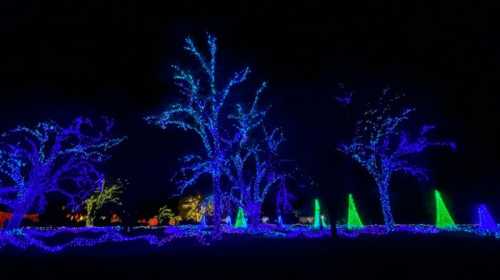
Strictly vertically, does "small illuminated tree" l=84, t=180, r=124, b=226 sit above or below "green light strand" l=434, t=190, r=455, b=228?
above

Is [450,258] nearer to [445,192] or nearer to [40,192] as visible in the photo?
[40,192]

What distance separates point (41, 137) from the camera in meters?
22.9

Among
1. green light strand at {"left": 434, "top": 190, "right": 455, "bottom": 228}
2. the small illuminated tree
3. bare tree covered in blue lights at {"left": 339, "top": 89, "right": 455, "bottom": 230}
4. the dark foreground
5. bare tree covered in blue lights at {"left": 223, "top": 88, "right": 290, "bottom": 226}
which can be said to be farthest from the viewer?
the small illuminated tree

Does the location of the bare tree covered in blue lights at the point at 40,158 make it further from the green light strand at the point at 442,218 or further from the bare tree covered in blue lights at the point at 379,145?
the green light strand at the point at 442,218

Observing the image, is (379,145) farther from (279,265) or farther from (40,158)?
(40,158)

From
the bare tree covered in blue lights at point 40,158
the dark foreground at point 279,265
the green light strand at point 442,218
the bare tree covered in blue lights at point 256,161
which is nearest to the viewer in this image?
the dark foreground at point 279,265

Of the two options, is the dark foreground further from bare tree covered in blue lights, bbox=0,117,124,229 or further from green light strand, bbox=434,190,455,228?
green light strand, bbox=434,190,455,228

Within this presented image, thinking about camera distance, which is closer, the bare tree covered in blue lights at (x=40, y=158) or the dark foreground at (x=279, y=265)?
the dark foreground at (x=279, y=265)

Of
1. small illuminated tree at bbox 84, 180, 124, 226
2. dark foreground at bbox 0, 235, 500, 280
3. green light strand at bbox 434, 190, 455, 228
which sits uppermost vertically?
small illuminated tree at bbox 84, 180, 124, 226

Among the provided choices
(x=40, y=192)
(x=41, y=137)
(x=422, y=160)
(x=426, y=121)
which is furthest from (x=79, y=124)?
(x=422, y=160)

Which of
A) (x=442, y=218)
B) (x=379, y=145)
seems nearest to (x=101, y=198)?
(x=379, y=145)

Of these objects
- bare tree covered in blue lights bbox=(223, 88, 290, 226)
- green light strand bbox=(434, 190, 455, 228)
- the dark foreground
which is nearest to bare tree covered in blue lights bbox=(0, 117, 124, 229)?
bare tree covered in blue lights bbox=(223, 88, 290, 226)

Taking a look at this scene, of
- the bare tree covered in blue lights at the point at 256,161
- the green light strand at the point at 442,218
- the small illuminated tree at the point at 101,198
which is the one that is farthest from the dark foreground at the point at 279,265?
the small illuminated tree at the point at 101,198

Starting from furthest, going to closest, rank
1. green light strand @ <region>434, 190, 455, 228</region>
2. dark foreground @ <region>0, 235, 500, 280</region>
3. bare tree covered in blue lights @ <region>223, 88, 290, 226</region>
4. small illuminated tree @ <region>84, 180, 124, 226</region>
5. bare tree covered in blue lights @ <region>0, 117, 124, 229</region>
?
1. small illuminated tree @ <region>84, 180, 124, 226</region>
2. green light strand @ <region>434, 190, 455, 228</region>
3. bare tree covered in blue lights @ <region>223, 88, 290, 226</region>
4. bare tree covered in blue lights @ <region>0, 117, 124, 229</region>
5. dark foreground @ <region>0, 235, 500, 280</region>
